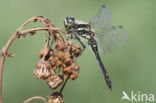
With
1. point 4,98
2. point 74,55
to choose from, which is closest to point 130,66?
point 4,98

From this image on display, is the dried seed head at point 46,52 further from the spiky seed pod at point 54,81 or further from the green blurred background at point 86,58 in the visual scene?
the green blurred background at point 86,58

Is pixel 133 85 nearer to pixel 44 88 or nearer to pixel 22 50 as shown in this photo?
pixel 44 88

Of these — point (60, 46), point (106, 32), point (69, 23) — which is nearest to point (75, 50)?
point (60, 46)

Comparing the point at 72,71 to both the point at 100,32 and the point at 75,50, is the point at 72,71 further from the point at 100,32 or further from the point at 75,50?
the point at 100,32

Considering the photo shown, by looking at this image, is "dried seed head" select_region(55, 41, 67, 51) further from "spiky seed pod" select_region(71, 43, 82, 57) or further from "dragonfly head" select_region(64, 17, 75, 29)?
"dragonfly head" select_region(64, 17, 75, 29)

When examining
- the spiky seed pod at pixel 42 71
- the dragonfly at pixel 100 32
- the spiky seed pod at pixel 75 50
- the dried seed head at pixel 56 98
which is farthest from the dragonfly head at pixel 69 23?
the dried seed head at pixel 56 98

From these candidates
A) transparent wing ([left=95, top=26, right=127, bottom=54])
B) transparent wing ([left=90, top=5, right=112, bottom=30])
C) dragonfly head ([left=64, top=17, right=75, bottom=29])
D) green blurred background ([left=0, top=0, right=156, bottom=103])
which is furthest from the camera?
green blurred background ([left=0, top=0, right=156, bottom=103])

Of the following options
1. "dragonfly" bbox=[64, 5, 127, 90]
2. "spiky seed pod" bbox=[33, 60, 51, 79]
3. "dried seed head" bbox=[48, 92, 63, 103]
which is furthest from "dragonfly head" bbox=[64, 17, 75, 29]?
"dried seed head" bbox=[48, 92, 63, 103]
